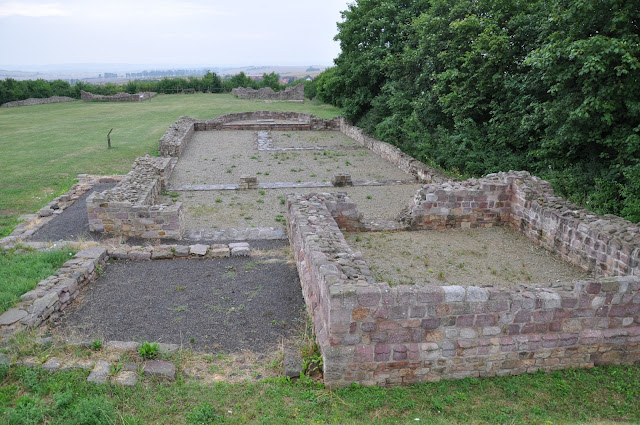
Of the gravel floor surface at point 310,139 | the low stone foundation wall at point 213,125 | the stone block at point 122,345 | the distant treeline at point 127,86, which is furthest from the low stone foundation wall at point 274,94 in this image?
the stone block at point 122,345

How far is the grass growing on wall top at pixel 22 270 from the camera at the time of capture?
684 cm

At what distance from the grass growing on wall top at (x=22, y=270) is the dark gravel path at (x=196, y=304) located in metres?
0.76

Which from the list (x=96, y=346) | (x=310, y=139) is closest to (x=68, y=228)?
(x=96, y=346)

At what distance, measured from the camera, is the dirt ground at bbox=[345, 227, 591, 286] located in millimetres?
8094

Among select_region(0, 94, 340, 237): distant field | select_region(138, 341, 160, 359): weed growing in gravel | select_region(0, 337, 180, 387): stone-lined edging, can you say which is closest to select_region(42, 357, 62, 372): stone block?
select_region(0, 337, 180, 387): stone-lined edging

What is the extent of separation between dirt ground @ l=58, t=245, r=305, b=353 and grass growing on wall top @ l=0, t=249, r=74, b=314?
757 mm

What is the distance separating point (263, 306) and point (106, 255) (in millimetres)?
3641

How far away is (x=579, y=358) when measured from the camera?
5598mm

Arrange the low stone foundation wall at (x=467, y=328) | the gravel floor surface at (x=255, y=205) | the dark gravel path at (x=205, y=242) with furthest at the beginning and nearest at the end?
the gravel floor surface at (x=255, y=205) → the dark gravel path at (x=205, y=242) → the low stone foundation wall at (x=467, y=328)

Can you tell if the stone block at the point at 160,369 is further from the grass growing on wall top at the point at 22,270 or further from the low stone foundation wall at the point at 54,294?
the grass growing on wall top at the point at 22,270

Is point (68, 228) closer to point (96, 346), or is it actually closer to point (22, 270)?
point (22, 270)

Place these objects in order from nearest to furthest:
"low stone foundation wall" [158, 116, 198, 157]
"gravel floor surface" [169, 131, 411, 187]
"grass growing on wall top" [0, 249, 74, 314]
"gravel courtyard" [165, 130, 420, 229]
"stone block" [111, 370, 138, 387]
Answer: "stone block" [111, 370, 138, 387], "grass growing on wall top" [0, 249, 74, 314], "gravel courtyard" [165, 130, 420, 229], "gravel floor surface" [169, 131, 411, 187], "low stone foundation wall" [158, 116, 198, 157]

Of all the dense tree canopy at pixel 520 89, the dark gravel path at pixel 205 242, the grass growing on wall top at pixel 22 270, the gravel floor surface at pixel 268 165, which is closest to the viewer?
the grass growing on wall top at pixel 22 270

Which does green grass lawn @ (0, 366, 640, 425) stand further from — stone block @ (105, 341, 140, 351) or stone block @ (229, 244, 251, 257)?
stone block @ (229, 244, 251, 257)
